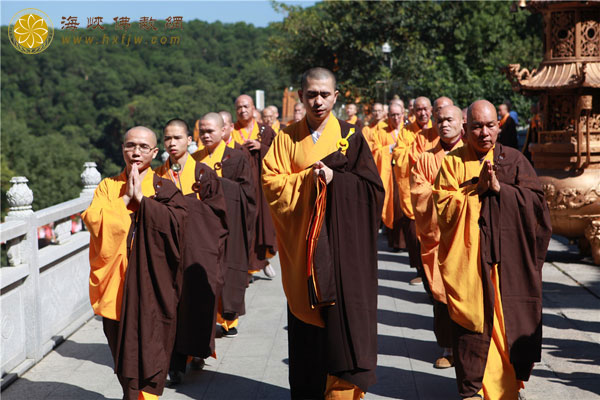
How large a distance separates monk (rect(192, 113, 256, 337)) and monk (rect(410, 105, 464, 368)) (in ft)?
4.85

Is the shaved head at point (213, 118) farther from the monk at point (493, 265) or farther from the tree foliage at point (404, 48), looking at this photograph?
the tree foliage at point (404, 48)

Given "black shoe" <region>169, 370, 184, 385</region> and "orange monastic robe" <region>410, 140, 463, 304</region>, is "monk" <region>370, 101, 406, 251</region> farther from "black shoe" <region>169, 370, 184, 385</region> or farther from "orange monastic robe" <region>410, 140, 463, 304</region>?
"black shoe" <region>169, 370, 184, 385</region>

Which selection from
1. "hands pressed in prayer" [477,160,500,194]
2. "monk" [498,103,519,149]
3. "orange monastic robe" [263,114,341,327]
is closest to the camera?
"orange monastic robe" [263,114,341,327]

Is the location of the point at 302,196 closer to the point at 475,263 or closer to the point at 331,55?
the point at 475,263

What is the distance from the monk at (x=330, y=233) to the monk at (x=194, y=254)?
3.58 feet

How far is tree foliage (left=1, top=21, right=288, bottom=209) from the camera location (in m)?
52.2

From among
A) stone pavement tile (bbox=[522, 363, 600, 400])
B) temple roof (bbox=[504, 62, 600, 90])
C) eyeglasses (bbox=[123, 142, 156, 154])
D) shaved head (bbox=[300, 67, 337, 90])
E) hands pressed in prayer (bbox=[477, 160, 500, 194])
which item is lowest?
stone pavement tile (bbox=[522, 363, 600, 400])

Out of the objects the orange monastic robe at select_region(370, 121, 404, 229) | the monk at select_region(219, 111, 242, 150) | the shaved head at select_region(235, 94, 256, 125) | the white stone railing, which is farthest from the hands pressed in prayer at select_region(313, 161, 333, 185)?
the orange monastic robe at select_region(370, 121, 404, 229)

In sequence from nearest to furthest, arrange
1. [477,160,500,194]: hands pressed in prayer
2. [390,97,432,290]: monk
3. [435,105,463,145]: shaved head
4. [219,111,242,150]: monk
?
[477,160,500,194]: hands pressed in prayer, [435,105,463,145]: shaved head, [219,111,242,150]: monk, [390,97,432,290]: monk

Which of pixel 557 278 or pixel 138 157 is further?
pixel 557 278

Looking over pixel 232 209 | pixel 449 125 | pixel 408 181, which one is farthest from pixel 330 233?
pixel 408 181

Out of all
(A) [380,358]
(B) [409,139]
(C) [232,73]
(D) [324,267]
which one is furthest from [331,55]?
(C) [232,73]

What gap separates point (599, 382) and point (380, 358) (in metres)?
1.48

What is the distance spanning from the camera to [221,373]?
546cm
